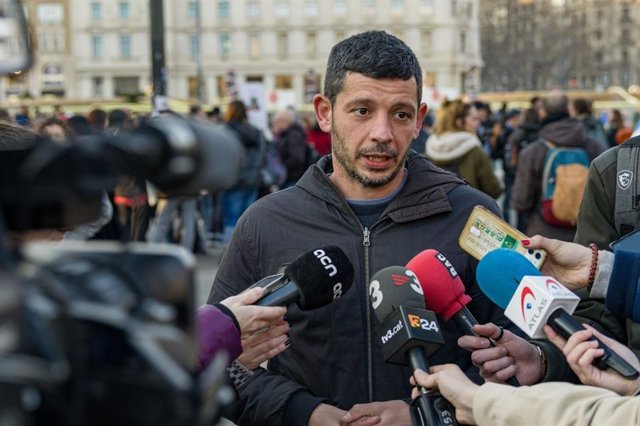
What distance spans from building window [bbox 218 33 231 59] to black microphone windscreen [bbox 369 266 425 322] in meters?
84.2

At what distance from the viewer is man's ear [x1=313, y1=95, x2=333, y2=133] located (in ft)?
10.4

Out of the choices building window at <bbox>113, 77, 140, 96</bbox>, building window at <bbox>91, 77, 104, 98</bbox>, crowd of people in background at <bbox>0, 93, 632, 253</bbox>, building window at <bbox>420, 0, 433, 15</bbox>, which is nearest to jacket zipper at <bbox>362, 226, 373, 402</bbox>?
crowd of people in background at <bbox>0, 93, 632, 253</bbox>

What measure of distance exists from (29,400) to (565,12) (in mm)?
88281

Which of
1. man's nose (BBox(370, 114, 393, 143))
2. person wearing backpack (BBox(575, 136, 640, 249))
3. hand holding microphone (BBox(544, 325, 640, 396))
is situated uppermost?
man's nose (BBox(370, 114, 393, 143))

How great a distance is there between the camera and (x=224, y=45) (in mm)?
85562

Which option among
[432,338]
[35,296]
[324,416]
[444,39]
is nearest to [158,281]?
[35,296]

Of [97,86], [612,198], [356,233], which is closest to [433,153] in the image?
[612,198]

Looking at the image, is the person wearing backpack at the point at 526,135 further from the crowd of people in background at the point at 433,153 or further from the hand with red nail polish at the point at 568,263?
the hand with red nail polish at the point at 568,263

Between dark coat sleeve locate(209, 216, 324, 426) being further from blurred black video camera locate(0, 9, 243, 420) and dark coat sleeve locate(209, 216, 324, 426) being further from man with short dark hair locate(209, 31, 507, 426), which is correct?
blurred black video camera locate(0, 9, 243, 420)

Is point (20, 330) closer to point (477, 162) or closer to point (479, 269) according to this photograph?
point (479, 269)

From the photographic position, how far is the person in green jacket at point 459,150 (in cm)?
842

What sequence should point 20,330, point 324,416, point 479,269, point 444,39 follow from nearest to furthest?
point 20,330 → point 479,269 → point 324,416 → point 444,39

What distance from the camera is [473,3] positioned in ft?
279

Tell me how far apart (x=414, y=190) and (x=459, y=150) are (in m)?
A: 5.50
